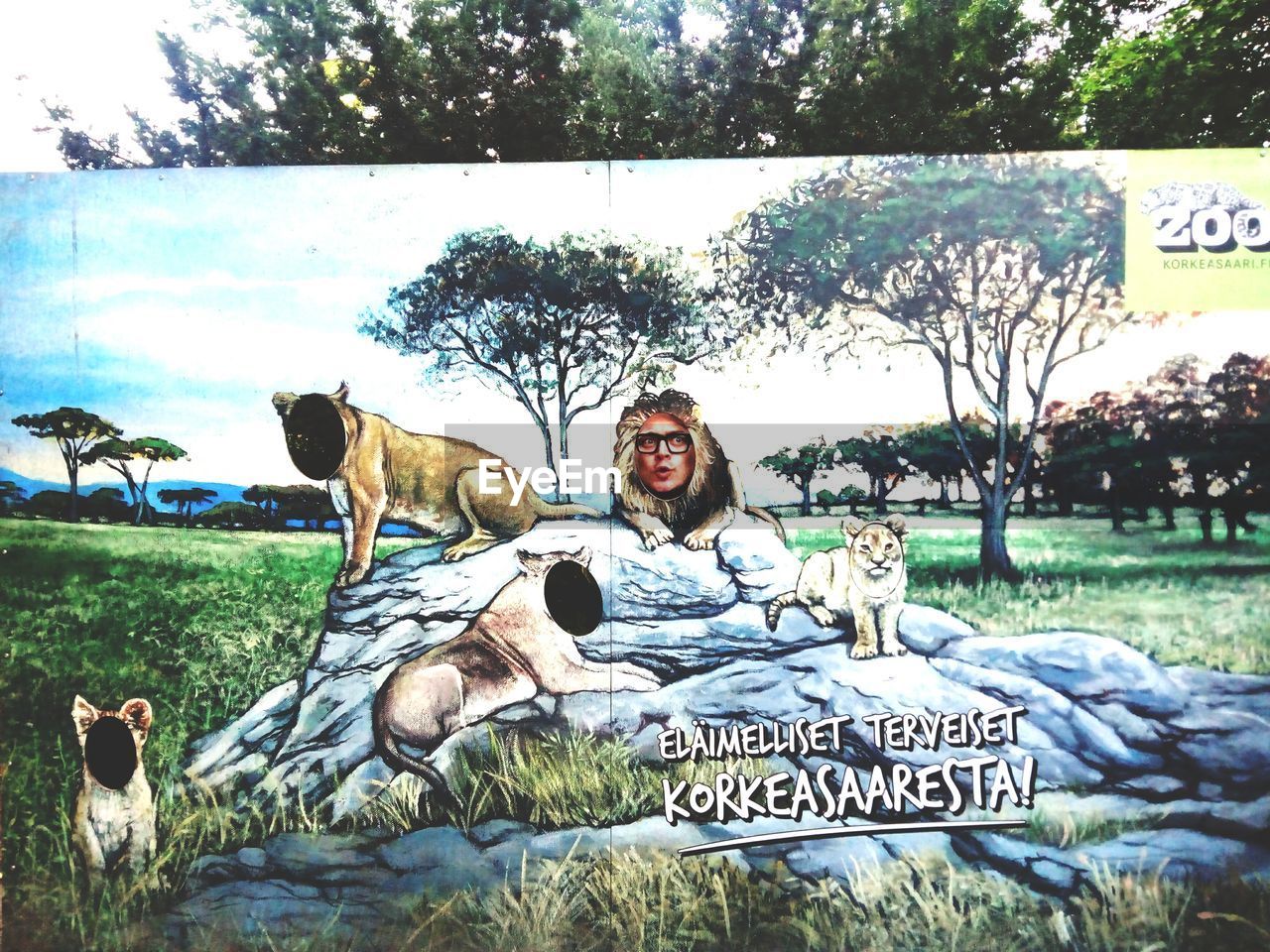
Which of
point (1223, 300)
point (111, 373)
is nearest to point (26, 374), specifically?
point (111, 373)

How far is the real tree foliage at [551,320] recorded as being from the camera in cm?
386

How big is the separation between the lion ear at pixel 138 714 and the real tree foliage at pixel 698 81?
3.70 meters

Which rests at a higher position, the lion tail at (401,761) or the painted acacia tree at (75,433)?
the painted acacia tree at (75,433)

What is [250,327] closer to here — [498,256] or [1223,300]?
[498,256]

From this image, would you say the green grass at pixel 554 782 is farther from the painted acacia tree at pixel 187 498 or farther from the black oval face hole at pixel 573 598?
the painted acacia tree at pixel 187 498

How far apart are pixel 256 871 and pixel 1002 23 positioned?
6.22 m

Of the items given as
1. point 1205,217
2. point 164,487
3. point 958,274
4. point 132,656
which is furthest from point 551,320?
point 1205,217

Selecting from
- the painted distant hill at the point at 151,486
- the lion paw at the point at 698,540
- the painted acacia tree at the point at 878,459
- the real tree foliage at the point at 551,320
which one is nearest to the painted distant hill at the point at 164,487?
the painted distant hill at the point at 151,486

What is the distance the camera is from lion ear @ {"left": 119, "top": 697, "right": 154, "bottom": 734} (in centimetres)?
395

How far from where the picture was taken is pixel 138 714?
3.96 meters

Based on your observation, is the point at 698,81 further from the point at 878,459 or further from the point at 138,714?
the point at 138,714

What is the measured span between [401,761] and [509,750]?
0.43 metres

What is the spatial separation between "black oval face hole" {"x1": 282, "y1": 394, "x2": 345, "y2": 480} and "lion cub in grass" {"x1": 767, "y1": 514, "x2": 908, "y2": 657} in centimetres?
185

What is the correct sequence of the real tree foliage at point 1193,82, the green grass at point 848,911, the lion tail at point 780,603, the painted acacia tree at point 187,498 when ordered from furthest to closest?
the real tree foliage at point 1193,82 < the painted acacia tree at point 187,498 < the lion tail at point 780,603 < the green grass at point 848,911
